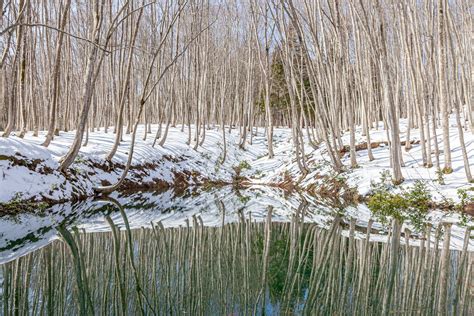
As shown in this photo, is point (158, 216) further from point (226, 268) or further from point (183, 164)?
point (183, 164)

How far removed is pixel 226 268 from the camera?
457 cm

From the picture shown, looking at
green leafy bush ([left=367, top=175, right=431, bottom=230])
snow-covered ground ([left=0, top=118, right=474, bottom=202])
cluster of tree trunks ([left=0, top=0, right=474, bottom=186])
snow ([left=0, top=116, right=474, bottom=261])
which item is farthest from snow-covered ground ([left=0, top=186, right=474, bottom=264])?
cluster of tree trunks ([left=0, top=0, right=474, bottom=186])

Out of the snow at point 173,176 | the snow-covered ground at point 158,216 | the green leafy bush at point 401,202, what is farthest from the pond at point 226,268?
the green leafy bush at point 401,202

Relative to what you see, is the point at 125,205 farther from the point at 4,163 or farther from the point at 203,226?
the point at 203,226

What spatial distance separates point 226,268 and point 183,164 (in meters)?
16.4

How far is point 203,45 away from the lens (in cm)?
2278

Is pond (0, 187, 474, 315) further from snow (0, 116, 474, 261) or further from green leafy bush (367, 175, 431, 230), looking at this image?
green leafy bush (367, 175, 431, 230)

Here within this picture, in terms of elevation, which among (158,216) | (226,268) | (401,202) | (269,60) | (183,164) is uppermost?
(269,60)

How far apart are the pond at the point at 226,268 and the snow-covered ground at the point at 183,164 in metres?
3.05

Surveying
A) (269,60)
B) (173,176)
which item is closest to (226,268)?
(173,176)

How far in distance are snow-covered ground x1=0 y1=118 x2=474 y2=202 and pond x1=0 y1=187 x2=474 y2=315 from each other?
10.0 feet

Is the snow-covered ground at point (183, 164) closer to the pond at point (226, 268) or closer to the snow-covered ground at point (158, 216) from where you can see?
the snow-covered ground at point (158, 216)

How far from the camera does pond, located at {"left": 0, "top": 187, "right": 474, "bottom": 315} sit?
334cm

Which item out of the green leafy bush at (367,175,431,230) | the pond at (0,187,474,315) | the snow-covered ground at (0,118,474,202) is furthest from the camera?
the snow-covered ground at (0,118,474,202)
